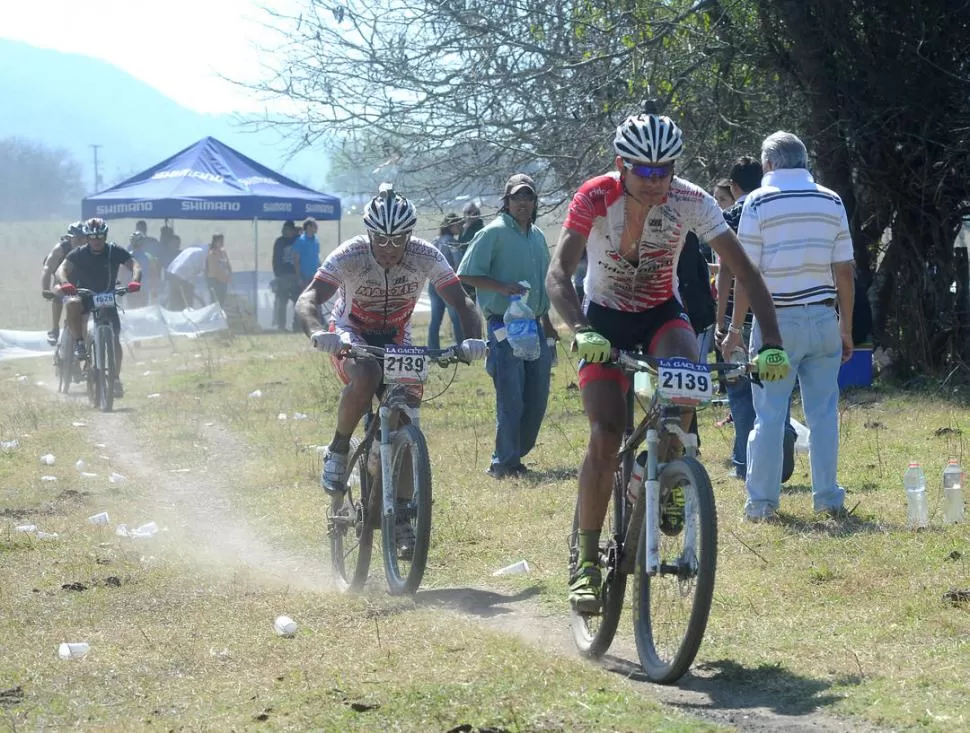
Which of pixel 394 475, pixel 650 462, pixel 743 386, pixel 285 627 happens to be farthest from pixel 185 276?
pixel 650 462

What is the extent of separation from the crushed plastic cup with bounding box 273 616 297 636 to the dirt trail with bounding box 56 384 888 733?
828 mm

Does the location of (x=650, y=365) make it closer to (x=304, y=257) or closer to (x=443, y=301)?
(x=443, y=301)

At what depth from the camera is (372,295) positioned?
773cm

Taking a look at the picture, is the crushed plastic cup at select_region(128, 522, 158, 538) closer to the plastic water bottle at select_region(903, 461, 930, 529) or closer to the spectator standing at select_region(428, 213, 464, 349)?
the plastic water bottle at select_region(903, 461, 930, 529)

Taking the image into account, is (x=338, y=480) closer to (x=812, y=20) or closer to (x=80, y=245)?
(x=812, y=20)

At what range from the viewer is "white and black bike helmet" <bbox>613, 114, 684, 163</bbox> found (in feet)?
18.4

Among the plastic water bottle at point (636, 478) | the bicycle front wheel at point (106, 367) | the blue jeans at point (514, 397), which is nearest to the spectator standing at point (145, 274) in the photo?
the bicycle front wheel at point (106, 367)

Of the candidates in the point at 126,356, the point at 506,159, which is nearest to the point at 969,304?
the point at 506,159

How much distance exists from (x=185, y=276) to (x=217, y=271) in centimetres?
70

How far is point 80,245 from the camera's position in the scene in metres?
17.2

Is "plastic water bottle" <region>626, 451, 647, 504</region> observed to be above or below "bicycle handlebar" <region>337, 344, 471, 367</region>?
below

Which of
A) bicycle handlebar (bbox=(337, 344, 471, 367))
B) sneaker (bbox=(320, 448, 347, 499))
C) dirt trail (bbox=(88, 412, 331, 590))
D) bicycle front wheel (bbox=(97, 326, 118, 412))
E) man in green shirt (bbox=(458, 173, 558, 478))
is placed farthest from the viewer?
bicycle front wheel (bbox=(97, 326, 118, 412))

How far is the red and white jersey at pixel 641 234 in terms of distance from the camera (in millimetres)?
5836

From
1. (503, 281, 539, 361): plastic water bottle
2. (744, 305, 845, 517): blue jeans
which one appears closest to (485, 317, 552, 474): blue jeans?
(503, 281, 539, 361): plastic water bottle
